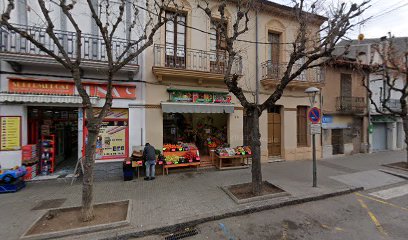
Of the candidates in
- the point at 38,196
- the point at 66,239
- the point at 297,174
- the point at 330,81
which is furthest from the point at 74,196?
the point at 330,81

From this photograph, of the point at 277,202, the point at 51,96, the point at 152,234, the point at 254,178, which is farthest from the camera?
the point at 51,96

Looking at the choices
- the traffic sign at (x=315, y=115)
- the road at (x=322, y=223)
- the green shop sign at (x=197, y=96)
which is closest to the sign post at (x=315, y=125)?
the traffic sign at (x=315, y=115)

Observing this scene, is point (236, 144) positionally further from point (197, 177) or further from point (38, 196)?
point (38, 196)

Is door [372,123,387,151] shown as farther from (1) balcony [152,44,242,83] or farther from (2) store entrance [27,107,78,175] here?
(2) store entrance [27,107,78,175]

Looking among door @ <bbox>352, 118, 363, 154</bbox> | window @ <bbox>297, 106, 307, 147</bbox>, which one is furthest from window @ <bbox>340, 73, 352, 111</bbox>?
window @ <bbox>297, 106, 307, 147</bbox>

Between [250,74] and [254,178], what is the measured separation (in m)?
5.80

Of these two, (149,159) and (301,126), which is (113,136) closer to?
(149,159)

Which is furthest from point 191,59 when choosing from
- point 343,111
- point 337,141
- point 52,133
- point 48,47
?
point 337,141

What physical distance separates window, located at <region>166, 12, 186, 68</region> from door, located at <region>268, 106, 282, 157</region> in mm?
5623

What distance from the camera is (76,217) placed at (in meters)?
4.59

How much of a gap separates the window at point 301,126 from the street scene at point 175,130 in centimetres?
10

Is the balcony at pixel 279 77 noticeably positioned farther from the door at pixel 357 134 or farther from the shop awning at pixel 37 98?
the shop awning at pixel 37 98

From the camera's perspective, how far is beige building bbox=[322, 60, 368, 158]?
12047 millimetres

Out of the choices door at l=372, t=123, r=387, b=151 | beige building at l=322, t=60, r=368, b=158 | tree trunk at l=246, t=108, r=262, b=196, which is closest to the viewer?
tree trunk at l=246, t=108, r=262, b=196
